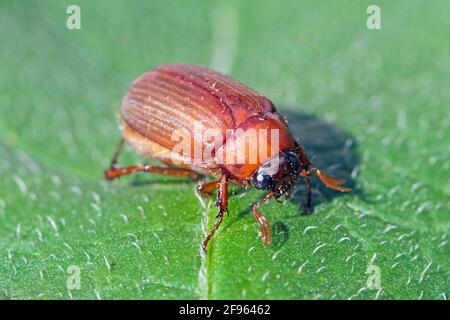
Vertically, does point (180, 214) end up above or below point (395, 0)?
below

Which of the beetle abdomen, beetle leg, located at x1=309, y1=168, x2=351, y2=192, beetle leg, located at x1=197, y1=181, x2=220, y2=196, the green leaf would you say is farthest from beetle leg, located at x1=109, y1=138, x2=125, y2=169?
beetle leg, located at x1=309, y1=168, x2=351, y2=192

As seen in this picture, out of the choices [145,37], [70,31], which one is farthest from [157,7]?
[70,31]

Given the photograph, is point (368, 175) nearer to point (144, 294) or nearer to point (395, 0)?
point (144, 294)

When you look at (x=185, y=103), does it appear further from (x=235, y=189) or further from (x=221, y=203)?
(x=221, y=203)

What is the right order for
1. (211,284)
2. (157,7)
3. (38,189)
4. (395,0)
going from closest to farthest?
(211,284) < (38,189) < (395,0) < (157,7)

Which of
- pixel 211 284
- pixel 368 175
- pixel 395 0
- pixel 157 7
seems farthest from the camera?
pixel 157 7
